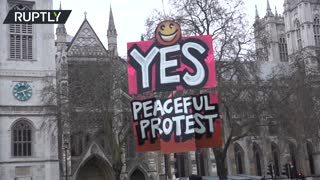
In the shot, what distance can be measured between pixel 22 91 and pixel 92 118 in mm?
11636

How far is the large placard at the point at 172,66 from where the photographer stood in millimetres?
17766

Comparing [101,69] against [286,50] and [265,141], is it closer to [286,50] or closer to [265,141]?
[265,141]

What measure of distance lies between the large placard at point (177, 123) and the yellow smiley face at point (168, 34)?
6.63ft

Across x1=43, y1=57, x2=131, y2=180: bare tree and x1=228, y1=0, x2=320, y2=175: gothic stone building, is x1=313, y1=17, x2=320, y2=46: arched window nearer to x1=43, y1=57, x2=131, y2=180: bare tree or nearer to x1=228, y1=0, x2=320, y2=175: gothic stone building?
x1=228, y1=0, x2=320, y2=175: gothic stone building

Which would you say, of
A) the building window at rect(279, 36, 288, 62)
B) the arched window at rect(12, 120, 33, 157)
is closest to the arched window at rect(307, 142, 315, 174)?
the building window at rect(279, 36, 288, 62)

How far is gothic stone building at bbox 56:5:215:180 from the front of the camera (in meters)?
36.8

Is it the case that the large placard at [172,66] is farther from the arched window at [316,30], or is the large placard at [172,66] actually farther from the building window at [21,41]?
the arched window at [316,30]

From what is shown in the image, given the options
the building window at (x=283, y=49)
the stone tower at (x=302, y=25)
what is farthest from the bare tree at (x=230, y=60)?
the building window at (x=283, y=49)

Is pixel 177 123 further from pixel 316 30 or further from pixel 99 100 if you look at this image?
pixel 316 30

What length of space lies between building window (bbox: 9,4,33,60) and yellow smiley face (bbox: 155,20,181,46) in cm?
3105

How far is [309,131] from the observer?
4325 centimetres

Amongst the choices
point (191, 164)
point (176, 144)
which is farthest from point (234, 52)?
point (191, 164)

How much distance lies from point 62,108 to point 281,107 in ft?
50.7

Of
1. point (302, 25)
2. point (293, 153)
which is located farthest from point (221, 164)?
point (302, 25)
